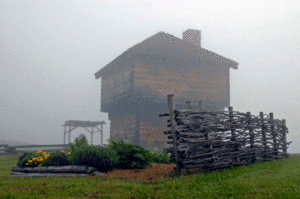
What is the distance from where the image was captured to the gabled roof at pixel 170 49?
2091cm

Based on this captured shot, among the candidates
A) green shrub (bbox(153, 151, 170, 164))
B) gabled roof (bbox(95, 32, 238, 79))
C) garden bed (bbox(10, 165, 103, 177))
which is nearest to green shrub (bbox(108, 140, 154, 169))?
garden bed (bbox(10, 165, 103, 177))

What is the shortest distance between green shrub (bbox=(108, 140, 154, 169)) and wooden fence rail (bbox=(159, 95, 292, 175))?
66.9 inches

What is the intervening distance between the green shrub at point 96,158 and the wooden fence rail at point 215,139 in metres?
2.21

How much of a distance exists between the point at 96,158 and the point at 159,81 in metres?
13.9

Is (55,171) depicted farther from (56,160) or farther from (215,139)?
(215,139)

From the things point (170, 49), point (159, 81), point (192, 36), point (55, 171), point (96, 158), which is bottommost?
point (55, 171)

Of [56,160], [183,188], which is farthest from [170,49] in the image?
[183,188]

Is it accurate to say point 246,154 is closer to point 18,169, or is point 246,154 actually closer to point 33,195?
point 33,195

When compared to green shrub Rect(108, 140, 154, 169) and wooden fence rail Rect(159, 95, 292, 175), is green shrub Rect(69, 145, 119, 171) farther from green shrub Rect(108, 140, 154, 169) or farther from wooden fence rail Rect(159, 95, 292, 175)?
wooden fence rail Rect(159, 95, 292, 175)

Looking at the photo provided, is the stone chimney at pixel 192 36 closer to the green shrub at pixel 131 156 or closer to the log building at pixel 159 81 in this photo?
the log building at pixel 159 81

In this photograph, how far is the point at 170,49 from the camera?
871 inches

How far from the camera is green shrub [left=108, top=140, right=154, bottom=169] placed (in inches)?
373

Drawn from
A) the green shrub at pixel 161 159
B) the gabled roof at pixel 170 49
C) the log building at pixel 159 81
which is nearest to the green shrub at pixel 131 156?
the green shrub at pixel 161 159

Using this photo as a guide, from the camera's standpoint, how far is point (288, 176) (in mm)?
6785
